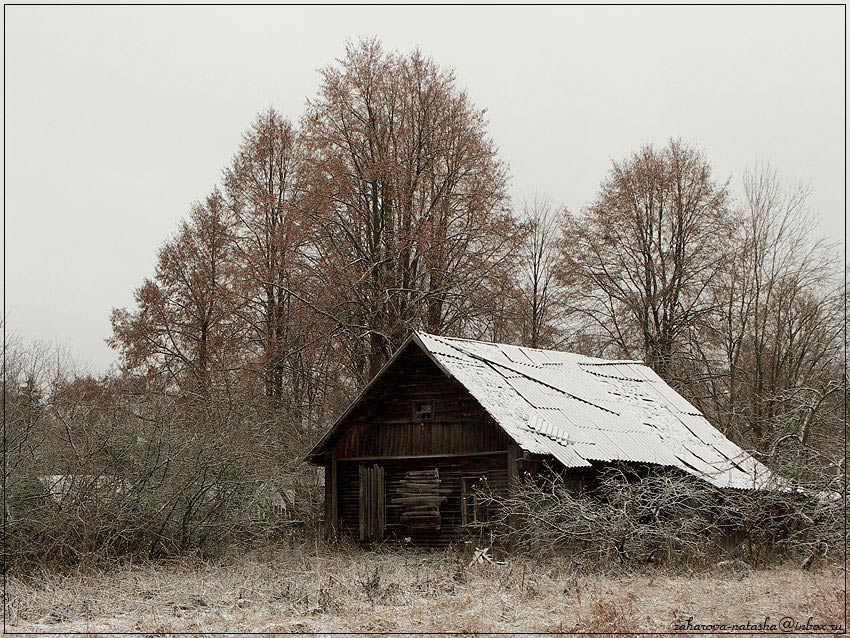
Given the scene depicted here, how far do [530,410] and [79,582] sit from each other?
8.98 m

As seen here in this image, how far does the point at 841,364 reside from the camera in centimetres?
2636

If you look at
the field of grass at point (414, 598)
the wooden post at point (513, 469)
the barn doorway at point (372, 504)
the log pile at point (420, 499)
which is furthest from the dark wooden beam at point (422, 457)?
the field of grass at point (414, 598)

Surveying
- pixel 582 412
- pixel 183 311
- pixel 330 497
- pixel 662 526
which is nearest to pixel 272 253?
pixel 183 311

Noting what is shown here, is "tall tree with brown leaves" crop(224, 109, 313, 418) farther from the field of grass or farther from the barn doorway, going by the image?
the field of grass

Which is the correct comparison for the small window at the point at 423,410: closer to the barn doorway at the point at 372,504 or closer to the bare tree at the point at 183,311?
the barn doorway at the point at 372,504

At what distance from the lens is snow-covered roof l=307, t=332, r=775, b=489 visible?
58.0 feet

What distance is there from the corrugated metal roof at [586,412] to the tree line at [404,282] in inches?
74.3

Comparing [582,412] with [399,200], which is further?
[399,200]

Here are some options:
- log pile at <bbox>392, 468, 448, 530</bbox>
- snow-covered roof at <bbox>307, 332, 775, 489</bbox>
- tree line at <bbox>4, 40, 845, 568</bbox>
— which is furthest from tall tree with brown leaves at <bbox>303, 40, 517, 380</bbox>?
log pile at <bbox>392, 468, 448, 530</bbox>

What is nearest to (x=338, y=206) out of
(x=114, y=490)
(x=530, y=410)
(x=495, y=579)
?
(x=530, y=410)

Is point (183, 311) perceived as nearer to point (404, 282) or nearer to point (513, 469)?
point (404, 282)

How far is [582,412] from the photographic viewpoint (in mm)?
20000

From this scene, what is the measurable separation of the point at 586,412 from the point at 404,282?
926 cm

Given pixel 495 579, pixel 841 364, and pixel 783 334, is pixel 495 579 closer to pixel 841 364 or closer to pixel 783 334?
pixel 841 364
